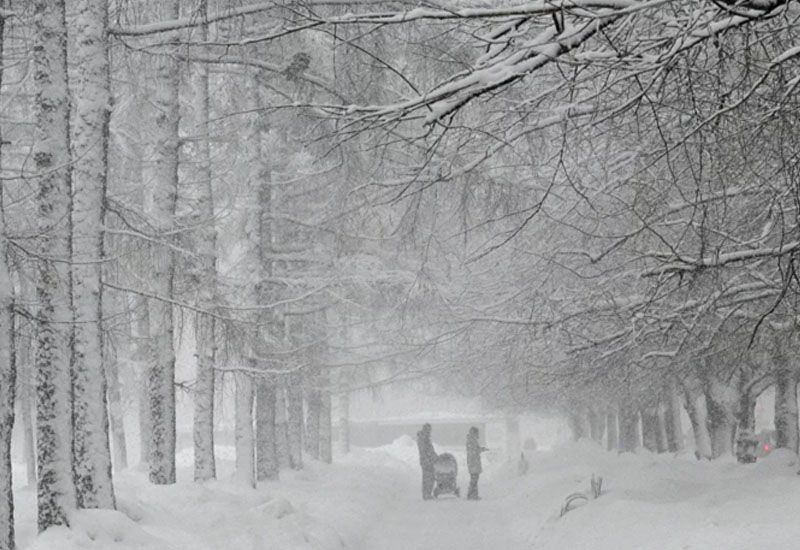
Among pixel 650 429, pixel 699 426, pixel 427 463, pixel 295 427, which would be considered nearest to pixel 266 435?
pixel 427 463

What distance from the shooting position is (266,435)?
21203mm

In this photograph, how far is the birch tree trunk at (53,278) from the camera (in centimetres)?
884

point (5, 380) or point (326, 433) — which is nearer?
point (5, 380)

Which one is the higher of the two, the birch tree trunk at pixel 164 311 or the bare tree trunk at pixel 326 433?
the birch tree trunk at pixel 164 311

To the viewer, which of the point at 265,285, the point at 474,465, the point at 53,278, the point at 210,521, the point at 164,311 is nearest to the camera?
the point at 53,278

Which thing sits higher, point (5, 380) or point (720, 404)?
point (5, 380)

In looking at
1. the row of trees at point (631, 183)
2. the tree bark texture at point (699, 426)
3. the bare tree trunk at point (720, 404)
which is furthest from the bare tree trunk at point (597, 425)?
the row of trees at point (631, 183)

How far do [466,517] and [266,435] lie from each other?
15.1 ft

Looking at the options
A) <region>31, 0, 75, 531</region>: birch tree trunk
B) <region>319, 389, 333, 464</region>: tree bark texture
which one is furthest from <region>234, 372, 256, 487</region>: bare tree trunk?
<region>319, 389, 333, 464</region>: tree bark texture

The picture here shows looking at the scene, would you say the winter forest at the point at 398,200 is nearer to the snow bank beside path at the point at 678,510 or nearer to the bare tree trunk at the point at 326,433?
the snow bank beside path at the point at 678,510

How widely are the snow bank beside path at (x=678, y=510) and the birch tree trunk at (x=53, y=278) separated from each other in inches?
244

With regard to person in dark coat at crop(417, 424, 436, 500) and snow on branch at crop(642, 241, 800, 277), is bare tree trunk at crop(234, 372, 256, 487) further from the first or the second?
snow on branch at crop(642, 241, 800, 277)

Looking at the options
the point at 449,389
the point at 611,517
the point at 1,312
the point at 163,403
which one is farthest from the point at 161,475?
the point at 449,389

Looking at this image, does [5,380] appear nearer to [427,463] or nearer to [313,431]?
[427,463]
